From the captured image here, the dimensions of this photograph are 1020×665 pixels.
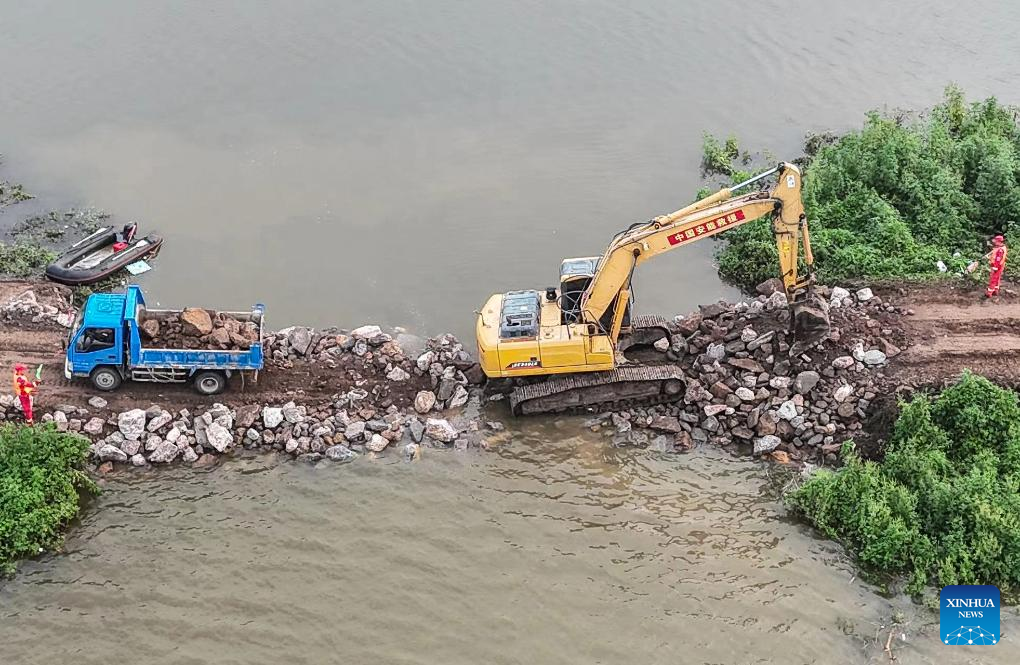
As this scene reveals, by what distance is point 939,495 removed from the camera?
14.1 meters

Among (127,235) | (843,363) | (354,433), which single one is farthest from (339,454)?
(127,235)

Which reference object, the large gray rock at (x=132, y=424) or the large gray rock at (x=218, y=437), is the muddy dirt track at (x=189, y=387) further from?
the large gray rock at (x=218, y=437)

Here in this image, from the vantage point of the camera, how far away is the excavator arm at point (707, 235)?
16.3 meters

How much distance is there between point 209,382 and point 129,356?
153 centimetres

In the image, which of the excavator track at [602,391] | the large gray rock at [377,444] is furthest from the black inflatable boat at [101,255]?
the excavator track at [602,391]

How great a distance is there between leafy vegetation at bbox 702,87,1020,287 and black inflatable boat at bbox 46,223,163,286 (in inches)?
543

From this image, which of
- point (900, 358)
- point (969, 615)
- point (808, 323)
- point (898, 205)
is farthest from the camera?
point (898, 205)

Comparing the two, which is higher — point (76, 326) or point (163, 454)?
point (76, 326)

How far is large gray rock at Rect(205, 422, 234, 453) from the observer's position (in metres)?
16.5

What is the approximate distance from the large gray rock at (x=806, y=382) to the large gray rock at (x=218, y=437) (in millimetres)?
10337

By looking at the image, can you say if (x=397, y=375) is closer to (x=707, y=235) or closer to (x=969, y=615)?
(x=707, y=235)

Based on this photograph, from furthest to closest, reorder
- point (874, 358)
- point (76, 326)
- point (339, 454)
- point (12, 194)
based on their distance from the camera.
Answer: point (12, 194) < point (76, 326) < point (874, 358) < point (339, 454)

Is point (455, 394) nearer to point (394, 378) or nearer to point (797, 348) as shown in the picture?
point (394, 378)

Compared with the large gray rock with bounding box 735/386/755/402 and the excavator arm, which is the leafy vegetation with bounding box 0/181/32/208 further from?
the large gray rock with bounding box 735/386/755/402
